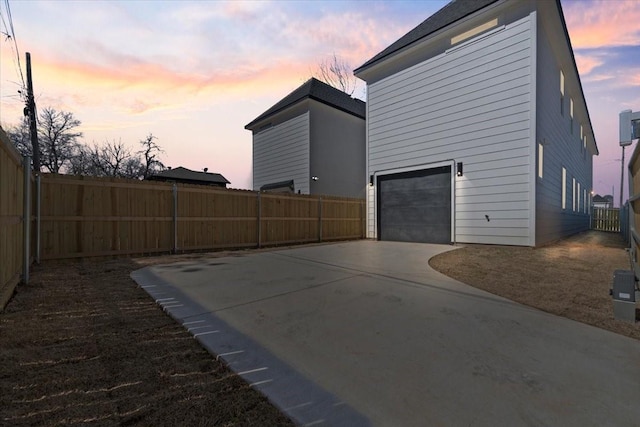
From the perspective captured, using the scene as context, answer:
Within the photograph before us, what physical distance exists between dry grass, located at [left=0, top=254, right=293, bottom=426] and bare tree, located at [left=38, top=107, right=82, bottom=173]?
1106 inches

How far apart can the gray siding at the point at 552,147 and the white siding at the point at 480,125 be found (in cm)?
53

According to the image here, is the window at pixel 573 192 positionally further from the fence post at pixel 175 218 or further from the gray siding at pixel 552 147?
the fence post at pixel 175 218

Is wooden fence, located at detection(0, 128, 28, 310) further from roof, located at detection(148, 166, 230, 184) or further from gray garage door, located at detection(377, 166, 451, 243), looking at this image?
roof, located at detection(148, 166, 230, 184)

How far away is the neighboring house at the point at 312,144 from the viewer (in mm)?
13906

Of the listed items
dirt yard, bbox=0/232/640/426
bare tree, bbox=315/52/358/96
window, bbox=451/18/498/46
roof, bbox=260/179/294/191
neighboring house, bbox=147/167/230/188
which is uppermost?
bare tree, bbox=315/52/358/96

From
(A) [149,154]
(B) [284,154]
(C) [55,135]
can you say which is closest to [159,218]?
(B) [284,154]

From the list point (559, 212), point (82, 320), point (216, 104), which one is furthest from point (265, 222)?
point (559, 212)

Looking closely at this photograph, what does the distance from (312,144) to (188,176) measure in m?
16.3

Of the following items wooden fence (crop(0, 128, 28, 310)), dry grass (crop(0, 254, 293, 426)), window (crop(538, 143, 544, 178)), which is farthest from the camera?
window (crop(538, 143, 544, 178))

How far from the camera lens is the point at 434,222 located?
32.2 ft

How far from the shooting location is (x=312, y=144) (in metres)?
13.8

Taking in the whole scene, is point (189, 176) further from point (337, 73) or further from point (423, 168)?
point (423, 168)

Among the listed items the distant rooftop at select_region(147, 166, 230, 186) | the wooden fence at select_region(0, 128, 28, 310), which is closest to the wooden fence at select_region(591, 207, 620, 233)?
the wooden fence at select_region(0, 128, 28, 310)

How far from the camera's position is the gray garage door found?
9570 mm
